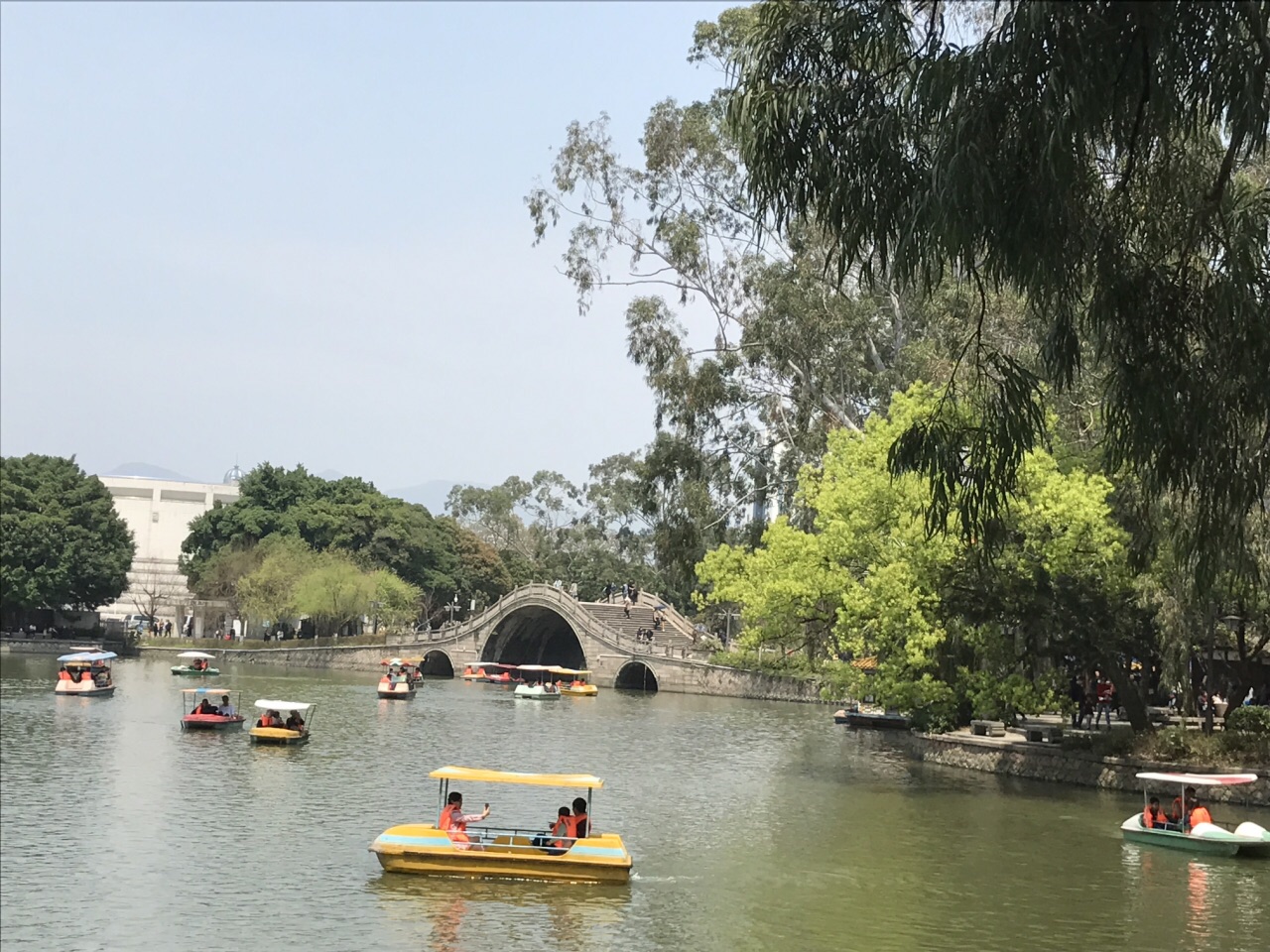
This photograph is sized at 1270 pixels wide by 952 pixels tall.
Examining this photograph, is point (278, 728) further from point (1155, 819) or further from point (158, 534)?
point (158, 534)

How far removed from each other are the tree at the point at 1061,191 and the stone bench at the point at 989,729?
2644 centimetres

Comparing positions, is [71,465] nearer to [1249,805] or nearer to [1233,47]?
[1249,805]

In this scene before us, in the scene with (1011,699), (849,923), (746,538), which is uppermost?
(746,538)

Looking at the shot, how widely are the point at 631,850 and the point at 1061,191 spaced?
17.0 meters

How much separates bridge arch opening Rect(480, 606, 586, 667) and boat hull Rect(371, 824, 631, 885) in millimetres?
54321

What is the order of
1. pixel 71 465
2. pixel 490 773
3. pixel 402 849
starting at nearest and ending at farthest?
pixel 402 849 → pixel 490 773 → pixel 71 465

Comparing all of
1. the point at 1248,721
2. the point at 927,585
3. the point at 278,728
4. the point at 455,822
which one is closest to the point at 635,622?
the point at 278,728

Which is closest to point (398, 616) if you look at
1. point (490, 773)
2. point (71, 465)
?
point (71, 465)

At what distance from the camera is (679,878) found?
22.1 meters

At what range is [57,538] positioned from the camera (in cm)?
8219

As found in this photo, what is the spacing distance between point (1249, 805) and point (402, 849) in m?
17.2

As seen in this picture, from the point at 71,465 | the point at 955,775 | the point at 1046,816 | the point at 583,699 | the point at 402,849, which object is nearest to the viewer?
the point at 402,849

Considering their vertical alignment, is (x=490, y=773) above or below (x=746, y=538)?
below

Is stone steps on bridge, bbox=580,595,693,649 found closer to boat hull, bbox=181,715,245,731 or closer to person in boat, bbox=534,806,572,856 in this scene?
boat hull, bbox=181,715,245,731
